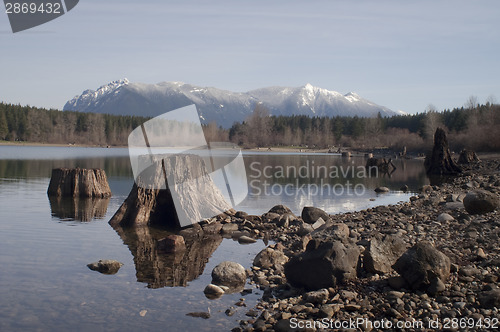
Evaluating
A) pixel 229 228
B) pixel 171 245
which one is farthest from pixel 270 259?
pixel 229 228

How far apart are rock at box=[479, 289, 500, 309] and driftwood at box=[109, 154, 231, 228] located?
1296 cm

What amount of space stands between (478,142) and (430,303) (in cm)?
10458

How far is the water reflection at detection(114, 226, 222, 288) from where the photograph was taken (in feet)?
42.5

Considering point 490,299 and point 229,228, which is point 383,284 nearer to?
point 490,299

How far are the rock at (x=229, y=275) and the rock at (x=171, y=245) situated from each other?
12.0 feet

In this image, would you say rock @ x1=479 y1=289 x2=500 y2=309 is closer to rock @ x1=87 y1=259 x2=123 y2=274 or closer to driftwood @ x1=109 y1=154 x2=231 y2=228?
rock @ x1=87 y1=259 x2=123 y2=274

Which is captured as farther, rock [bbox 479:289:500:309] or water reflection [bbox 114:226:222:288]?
water reflection [bbox 114:226:222:288]

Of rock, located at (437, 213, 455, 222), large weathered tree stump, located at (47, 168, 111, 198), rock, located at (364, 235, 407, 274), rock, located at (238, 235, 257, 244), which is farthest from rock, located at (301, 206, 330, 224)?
large weathered tree stump, located at (47, 168, 111, 198)

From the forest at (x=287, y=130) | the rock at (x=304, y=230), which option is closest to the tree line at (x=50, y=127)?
the forest at (x=287, y=130)

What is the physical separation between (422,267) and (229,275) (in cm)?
508

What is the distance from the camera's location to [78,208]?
25.3 meters

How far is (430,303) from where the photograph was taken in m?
9.72

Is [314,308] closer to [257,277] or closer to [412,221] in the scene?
[257,277]

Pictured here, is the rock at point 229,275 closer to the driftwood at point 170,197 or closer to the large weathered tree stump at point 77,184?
the driftwood at point 170,197
